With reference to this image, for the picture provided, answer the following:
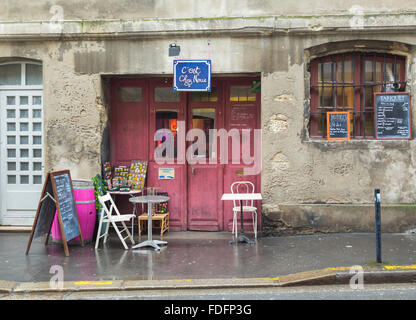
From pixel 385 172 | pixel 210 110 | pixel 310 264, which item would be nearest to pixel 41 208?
pixel 210 110

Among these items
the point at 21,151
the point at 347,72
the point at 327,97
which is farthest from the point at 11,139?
the point at 347,72

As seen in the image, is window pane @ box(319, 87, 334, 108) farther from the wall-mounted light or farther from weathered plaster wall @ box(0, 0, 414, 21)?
the wall-mounted light

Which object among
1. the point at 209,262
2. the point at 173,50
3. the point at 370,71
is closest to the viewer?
the point at 209,262

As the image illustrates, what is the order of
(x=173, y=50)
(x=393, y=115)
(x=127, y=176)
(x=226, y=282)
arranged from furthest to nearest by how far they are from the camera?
(x=127, y=176), (x=173, y=50), (x=393, y=115), (x=226, y=282)

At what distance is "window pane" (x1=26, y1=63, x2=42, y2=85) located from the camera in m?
8.45

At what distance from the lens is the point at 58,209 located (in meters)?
6.76

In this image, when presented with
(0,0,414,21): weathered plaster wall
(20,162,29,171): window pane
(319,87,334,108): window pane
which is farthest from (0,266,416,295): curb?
(0,0,414,21): weathered plaster wall

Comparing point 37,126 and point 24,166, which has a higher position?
point 37,126

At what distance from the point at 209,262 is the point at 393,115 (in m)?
4.34

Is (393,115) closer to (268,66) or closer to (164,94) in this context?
(268,66)

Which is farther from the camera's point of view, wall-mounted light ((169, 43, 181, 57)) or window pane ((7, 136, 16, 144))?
window pane ((7, 136, 16, 144))

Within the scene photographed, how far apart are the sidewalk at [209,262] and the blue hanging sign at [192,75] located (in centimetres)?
280

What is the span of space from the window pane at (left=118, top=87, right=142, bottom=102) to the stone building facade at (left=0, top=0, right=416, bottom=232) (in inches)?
21.1

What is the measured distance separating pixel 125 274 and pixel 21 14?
5.47 meters
